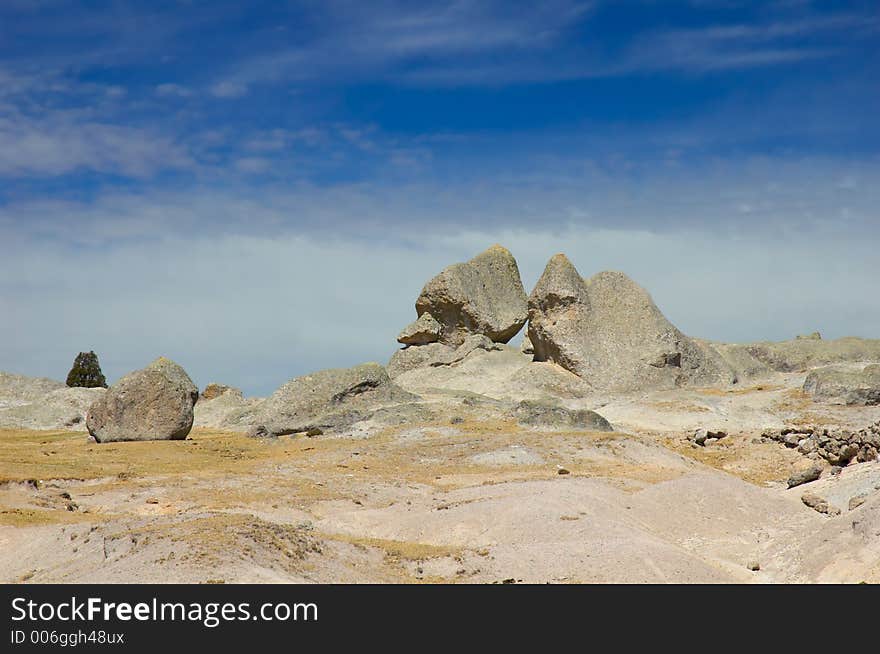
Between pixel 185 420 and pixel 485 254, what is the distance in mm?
24802

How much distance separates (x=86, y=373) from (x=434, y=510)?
44.8 m

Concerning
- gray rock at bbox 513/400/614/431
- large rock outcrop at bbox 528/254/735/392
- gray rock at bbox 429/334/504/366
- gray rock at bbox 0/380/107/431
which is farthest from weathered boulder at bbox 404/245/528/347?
gray rock at bbox 513/400/614/431

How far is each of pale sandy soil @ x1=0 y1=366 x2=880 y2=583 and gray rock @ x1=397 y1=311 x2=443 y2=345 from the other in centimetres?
1974

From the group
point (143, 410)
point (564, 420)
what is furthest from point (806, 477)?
point (143, 410)

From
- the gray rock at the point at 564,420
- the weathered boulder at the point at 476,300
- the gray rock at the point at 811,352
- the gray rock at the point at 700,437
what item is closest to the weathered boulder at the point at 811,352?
the gray rock at the point at 811,352

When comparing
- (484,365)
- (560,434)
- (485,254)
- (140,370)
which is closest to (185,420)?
(140,370)

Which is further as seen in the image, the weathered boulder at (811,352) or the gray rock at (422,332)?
the weathered boulder at (811,352)

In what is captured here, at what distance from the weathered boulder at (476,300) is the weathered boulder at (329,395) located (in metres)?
14.0

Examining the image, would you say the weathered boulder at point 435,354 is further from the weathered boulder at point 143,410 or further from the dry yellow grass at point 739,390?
the weathered boulder at point 143,410

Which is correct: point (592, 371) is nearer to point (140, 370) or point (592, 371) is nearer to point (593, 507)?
point (140, 370)

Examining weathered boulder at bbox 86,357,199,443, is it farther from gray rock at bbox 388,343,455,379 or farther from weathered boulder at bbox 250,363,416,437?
gray rock at bbox 388,343,455,379

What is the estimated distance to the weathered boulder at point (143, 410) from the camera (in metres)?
31.3

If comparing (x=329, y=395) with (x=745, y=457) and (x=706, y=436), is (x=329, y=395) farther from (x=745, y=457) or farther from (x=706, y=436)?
(x=745, y=457)

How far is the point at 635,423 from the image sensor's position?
34.2 meters
